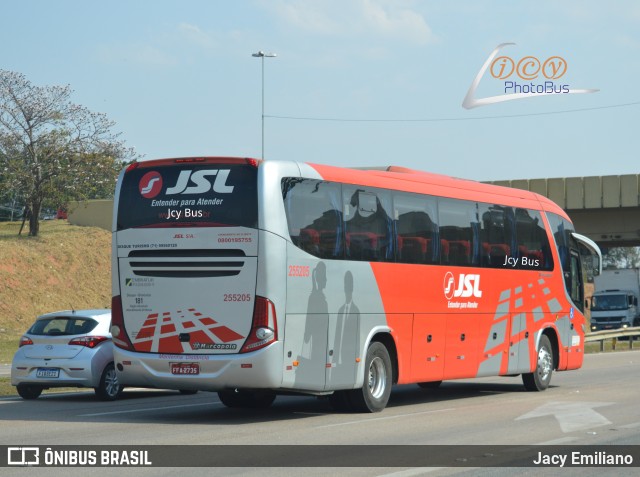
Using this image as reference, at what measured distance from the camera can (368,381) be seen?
16.5m

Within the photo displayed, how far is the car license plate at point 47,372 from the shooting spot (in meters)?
18.8

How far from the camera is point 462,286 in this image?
1888 centimetres

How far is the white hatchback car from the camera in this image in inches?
739

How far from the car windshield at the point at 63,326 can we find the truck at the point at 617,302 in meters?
46.5

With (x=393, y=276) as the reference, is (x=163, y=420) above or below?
below

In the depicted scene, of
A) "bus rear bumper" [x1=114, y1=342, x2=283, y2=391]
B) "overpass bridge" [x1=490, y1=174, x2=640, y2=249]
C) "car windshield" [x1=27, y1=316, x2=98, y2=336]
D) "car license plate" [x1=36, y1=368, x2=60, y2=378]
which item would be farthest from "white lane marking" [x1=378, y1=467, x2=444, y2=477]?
"overpass bridge" [x1=490, y1=174, x2=640, y2=249]

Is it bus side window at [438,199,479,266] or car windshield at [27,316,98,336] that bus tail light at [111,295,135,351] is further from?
bus side window at [438,199,479,266]

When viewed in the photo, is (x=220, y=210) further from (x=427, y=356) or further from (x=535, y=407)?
(x=535, y=407)

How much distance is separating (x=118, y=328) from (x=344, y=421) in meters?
3.41

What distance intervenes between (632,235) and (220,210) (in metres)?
46.0

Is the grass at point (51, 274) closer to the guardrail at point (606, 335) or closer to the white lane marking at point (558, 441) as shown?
the guardrail at point (606, 335)

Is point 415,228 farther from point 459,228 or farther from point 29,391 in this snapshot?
point 29,391

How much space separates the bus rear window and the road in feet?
8.90

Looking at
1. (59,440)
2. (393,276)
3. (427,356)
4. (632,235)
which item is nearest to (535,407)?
(427,356)
